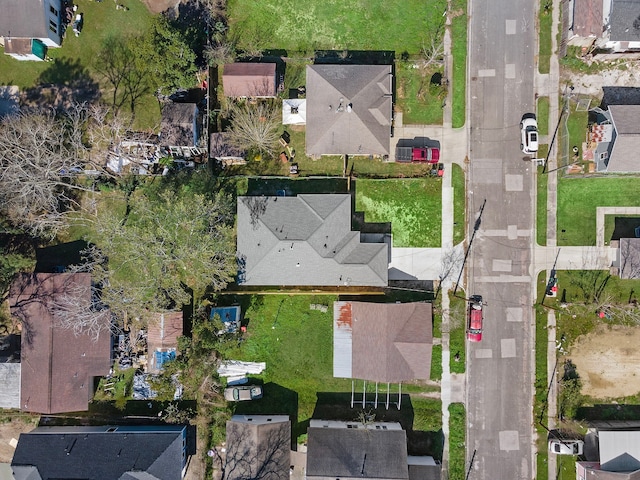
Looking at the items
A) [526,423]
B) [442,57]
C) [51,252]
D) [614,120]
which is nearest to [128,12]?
[51,252]

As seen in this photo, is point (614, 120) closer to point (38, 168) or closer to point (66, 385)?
point (38, 168)

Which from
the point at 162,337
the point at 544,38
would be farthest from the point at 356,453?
the point at 544,38

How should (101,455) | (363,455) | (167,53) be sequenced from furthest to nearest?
(101,455), (363,455), (167,53)

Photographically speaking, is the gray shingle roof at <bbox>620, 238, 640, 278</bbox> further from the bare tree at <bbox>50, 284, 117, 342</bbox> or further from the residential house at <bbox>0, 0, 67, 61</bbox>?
the residential house at <bbox>0, 0, 67, 61</bbox>

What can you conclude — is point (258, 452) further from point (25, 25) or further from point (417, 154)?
point (25, 25)

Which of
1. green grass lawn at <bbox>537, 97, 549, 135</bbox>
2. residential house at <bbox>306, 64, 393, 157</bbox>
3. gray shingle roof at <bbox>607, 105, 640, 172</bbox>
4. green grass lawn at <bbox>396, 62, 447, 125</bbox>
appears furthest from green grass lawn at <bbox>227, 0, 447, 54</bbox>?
gray shingle roof at <bbox>607, 105, 640, 172</bbox>

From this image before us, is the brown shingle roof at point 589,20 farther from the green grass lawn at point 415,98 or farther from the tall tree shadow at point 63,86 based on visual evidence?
the tall tree shadow at point 63,86
